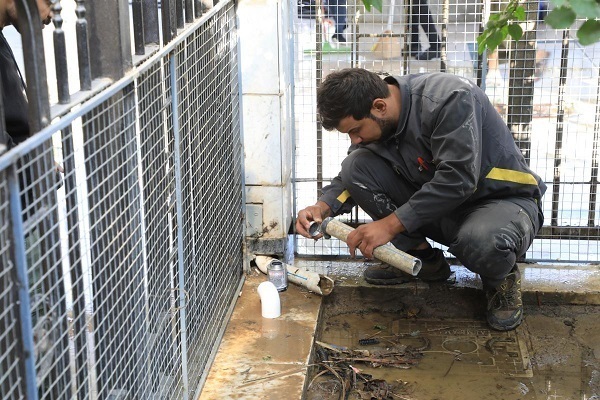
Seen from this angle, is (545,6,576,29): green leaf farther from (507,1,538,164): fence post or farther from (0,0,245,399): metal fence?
(507,1,538,164): fence post

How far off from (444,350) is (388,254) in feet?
1.86

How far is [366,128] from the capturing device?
4.04 metres

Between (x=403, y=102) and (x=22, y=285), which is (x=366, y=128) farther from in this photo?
(x=22, y=285)

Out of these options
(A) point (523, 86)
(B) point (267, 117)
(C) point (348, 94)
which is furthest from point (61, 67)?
(A) point (523, 86)

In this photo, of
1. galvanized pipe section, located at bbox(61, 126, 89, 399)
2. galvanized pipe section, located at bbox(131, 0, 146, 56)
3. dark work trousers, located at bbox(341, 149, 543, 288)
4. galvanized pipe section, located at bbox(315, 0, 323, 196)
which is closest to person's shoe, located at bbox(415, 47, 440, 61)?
galvanized pipe section, located at bbox(315, 0, 323, 196)

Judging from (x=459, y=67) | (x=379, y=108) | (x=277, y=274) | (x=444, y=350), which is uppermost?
(x=459, y=67)

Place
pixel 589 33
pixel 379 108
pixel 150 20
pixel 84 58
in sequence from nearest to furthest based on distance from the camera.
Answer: pixel 589 33 → pixel 84 58 → pixel 150 20 → pixel 379 108

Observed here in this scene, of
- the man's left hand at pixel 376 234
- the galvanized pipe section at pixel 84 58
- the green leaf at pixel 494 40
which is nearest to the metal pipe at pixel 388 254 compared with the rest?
the man's left hand at pixel 376 234

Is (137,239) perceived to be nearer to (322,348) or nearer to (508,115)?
(322,348)

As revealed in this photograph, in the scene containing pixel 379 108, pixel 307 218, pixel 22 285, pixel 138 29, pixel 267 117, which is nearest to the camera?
pixel 22 285

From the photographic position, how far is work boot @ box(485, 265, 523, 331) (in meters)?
4.16

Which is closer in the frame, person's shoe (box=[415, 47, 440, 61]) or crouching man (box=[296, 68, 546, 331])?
crouching man (box=[296, 68, 546, 331])

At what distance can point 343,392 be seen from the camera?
3.60 meters

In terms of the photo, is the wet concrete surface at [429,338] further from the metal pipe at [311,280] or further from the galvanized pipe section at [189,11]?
the galvanized pipe section at [189,11]
